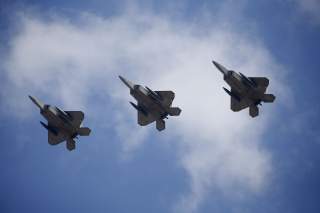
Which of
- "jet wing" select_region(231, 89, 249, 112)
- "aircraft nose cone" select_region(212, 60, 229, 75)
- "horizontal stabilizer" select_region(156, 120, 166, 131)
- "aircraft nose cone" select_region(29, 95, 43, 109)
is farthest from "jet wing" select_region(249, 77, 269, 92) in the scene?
"aircraft nose cone" select_region(29, 95, 43, 109)

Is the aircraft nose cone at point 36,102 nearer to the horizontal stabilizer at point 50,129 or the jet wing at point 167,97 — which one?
the horizontal stabilizer at point 50,129

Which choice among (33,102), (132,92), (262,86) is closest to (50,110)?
(33,102)

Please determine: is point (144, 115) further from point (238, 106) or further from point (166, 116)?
point (238, 106)

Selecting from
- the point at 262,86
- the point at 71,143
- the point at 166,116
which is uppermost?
the point at 262,86

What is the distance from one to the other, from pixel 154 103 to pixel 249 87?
58.4 feet

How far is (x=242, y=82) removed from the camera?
405ft

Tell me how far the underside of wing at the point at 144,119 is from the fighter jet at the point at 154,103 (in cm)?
46

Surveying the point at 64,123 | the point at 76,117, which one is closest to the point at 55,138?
the point at 64,123

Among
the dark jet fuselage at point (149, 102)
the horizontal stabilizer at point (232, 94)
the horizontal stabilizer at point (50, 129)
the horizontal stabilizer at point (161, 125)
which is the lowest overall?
the horizontal stabilizer at point (50, 129)

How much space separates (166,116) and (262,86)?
18.6 metres

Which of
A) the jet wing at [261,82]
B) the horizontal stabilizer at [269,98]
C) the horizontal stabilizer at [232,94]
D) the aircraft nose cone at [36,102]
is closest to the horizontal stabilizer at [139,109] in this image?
the horizontal stabilizer at [232,94]

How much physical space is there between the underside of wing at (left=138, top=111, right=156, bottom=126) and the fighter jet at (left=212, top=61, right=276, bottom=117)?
49.7ft

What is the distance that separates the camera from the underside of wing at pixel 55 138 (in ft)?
417

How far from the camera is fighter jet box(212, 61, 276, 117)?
405ft
